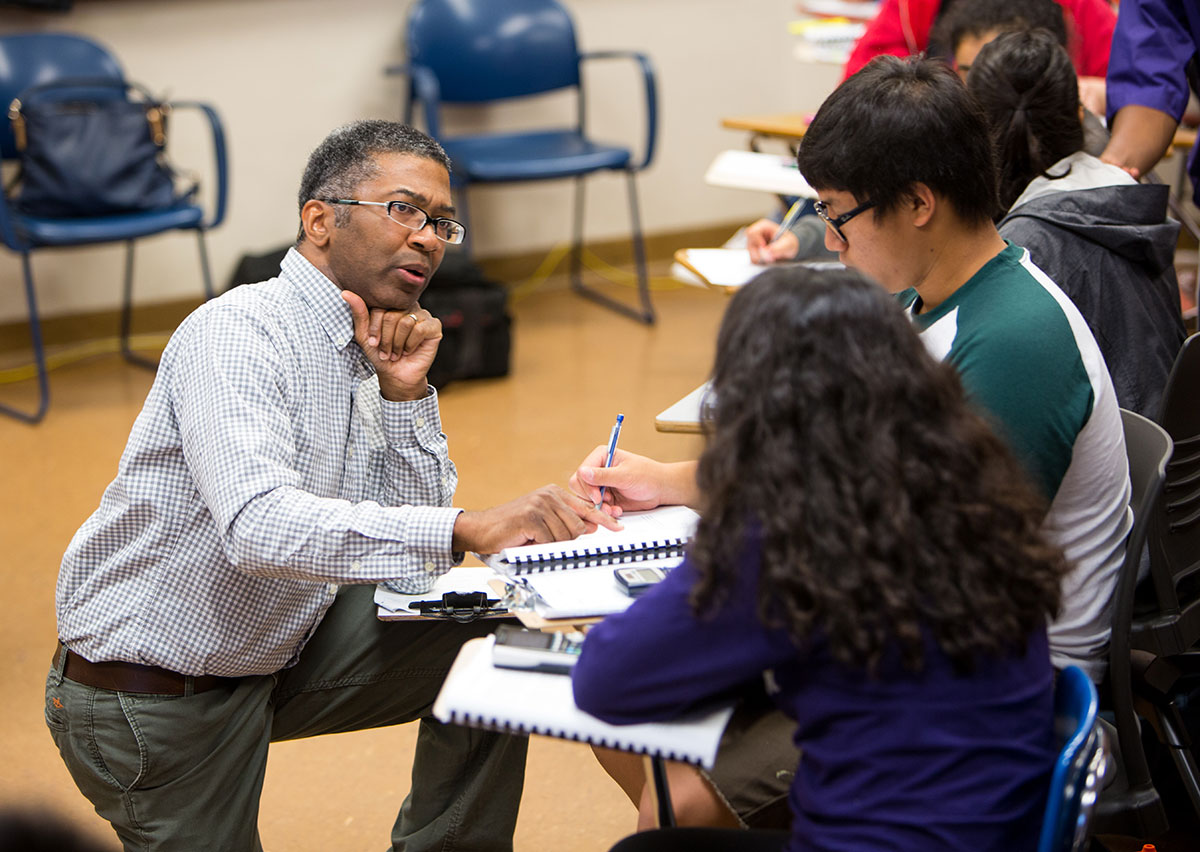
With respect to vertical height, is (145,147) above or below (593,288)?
above

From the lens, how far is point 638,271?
506 cm

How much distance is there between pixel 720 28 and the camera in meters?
5.31

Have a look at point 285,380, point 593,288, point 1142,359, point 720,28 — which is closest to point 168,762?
point 285,380

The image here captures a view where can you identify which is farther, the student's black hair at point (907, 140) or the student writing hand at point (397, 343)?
the student writing hand at point (397, 343)

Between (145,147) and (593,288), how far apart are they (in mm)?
1903

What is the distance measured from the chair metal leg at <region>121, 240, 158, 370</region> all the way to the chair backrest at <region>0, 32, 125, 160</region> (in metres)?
0.53

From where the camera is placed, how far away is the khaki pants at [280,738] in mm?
1506

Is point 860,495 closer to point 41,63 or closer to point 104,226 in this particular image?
point 104,226

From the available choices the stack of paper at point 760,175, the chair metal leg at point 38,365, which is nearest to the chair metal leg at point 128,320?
the chair metal leg at point 38,365

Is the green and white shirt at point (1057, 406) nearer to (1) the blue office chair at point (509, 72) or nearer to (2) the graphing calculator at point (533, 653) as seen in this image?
(2) the graphing calculator at point (533, 653)

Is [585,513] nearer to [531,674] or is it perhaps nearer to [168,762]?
[531,674]

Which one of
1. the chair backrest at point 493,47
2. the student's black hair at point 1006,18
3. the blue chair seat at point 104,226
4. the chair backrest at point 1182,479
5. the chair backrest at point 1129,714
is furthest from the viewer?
the chair backrest at point 493,47

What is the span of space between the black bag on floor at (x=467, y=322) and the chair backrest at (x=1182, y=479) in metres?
2.66

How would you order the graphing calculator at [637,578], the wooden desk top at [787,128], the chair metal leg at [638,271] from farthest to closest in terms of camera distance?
the chair metal leg at [638,271], the wooden desk top at [787,128], the graphing calculator at [637,578]
